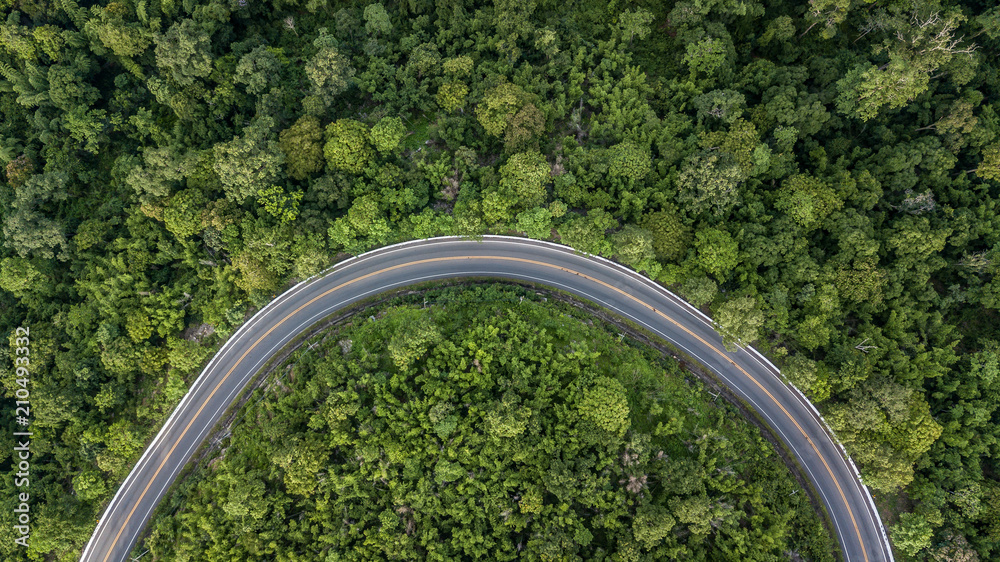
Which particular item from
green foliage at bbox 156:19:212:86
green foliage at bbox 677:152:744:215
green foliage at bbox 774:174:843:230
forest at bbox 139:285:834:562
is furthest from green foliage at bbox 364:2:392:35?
green foliage at bbox 774:174:843:230

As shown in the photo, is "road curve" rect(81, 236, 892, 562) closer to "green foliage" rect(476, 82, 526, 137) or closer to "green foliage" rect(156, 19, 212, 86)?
"green foliage" rect(476, 82, 526, 137)

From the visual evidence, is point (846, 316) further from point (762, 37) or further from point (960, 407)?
point (762, 37)

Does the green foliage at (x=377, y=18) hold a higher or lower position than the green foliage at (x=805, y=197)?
lower

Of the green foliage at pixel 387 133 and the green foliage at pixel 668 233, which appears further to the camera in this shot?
the green foliage at pixel 387 133

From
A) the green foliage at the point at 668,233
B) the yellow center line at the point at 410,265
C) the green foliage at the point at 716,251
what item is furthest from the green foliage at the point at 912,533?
the green foliage at the point at 668,233

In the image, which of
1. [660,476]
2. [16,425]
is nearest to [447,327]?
[660,476]

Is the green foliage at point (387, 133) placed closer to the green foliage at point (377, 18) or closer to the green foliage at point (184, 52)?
the green foliage at point (377, 18)

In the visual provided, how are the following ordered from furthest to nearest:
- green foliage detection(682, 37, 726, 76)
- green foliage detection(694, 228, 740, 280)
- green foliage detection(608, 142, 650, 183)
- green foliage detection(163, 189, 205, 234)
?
green foliage detection(682, 37, 726, 76), green foliage detection(163, 189, 205, 234), green foliage detection(608, 142, 650, 183), green foliage detection(694, 228, 740, 280)
